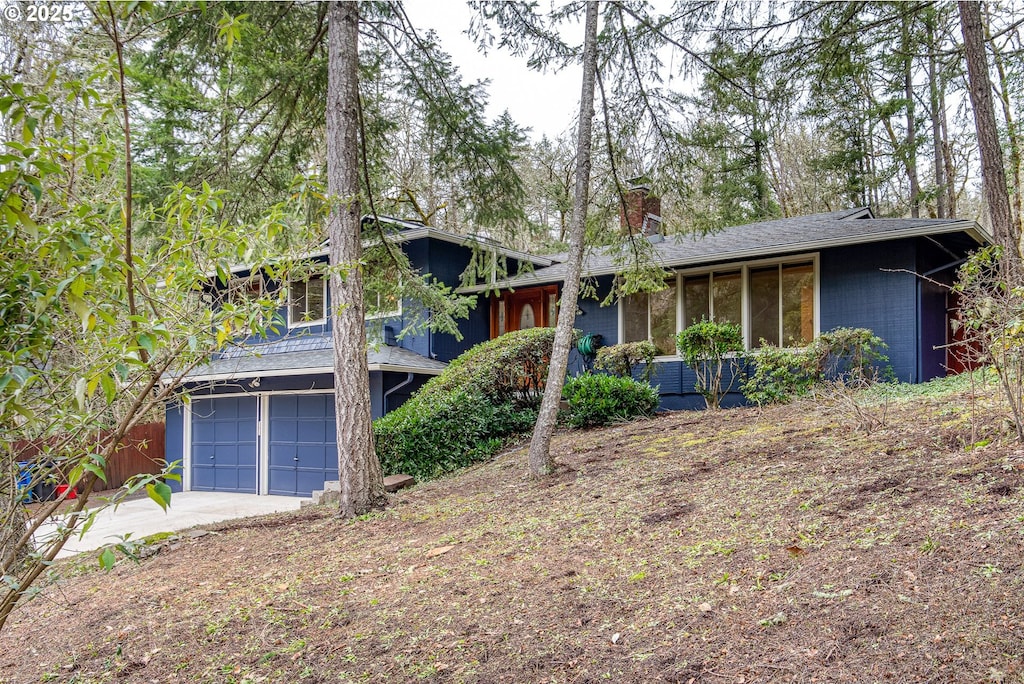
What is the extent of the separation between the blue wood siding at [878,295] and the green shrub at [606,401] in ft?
10.2

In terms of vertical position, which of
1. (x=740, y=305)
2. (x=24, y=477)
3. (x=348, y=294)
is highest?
(x=740, y=305)

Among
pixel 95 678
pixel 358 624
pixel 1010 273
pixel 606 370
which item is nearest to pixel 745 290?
pixel 606 370

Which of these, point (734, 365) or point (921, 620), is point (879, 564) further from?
point (734, 365)

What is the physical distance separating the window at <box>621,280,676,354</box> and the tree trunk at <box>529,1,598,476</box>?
16.7ft

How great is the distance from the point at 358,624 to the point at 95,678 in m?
1.44

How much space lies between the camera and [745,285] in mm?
11852

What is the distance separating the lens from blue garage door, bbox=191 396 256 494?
1433cm

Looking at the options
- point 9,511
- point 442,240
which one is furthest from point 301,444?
point 9,511

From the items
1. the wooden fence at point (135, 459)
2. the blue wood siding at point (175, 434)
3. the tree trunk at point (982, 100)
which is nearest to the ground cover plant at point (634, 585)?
the tree trunk at point (982, 100)

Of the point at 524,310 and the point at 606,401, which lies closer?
the point at 606,401

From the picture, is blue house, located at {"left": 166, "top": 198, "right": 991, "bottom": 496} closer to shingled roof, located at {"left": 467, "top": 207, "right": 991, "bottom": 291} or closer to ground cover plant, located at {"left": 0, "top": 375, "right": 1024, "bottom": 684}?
shingled roof, located at {"left": 467, "top": 207, "right": 991, "bottom": 291}

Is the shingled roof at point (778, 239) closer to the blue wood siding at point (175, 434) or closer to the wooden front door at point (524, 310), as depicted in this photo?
the wooden front door at point (524, 310)

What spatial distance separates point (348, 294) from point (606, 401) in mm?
5050

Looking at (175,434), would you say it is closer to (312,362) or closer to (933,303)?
(312,362)
